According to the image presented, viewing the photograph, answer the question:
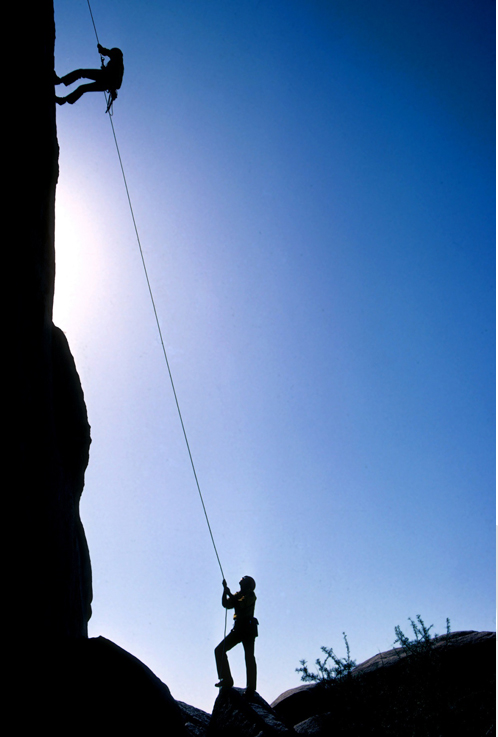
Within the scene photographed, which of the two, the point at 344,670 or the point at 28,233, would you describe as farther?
the point at 344,670

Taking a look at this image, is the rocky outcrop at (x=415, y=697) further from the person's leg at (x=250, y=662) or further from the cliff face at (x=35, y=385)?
the cliff face at (x=35, y=385)

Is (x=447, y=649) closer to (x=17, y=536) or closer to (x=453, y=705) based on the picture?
(x=453, y=705)

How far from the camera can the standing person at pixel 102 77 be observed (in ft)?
29.2

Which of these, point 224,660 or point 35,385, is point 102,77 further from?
point 224,660

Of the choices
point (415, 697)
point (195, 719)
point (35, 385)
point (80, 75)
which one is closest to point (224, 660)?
point (195, 719)

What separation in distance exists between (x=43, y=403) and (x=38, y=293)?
54.3 inches

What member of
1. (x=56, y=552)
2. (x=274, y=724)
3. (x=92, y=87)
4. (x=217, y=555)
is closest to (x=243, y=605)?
(x=217, y=555)

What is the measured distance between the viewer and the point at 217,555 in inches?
380

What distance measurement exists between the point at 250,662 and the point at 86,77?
10992 millimetres

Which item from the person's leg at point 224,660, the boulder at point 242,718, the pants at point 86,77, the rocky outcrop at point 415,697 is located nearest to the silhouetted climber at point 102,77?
the pants at point 86,77

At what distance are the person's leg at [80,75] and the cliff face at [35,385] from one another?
0.71 m

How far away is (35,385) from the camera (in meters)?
5.87

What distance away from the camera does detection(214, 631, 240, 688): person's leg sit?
28.4 feet

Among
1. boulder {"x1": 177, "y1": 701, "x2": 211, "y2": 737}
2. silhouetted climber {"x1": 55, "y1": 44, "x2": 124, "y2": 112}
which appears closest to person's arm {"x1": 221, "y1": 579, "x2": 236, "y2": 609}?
boulder {"x1": 177, "y1": 701, "x2": 211, "y2": 737}
